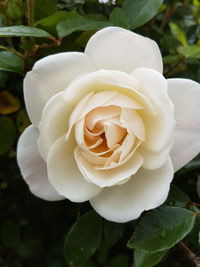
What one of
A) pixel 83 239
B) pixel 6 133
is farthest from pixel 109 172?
pixel 6 133

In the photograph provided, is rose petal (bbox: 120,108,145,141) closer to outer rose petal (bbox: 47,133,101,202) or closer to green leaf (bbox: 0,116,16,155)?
outer rose petal (bbox: 47,133,101,202)

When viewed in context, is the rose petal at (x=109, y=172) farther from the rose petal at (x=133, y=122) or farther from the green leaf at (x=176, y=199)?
the green leaf at (x=176, y=199)

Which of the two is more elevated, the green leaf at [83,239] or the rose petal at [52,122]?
the rose petal at [52,122]

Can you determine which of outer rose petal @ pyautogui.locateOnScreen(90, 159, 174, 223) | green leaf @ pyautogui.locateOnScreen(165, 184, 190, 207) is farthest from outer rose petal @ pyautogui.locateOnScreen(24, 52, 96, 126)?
green leaf @ pyautogui.locateOnScreen(165, 184, 190, 207)

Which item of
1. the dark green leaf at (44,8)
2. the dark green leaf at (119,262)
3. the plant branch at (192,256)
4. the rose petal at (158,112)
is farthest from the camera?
the dark green leaf at (119,262)

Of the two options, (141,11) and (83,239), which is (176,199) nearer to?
(83,239)

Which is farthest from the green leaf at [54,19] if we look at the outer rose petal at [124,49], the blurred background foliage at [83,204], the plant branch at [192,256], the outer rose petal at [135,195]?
the plant branch at [192,256]
